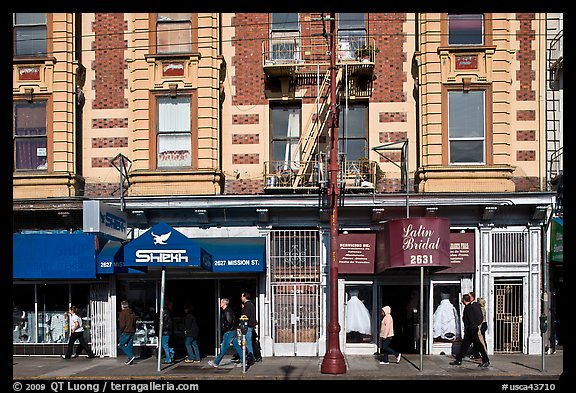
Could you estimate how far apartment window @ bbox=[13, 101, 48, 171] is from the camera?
21797mm

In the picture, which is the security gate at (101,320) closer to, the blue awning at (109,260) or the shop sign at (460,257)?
the blue awning at (109,260)

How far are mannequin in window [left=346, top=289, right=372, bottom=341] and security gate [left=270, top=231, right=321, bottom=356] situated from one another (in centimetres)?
85

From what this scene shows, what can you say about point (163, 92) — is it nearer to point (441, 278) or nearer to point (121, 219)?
point (121, 219)

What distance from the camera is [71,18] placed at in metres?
21.8

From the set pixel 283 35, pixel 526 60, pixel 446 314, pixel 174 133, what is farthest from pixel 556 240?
pixel 174 133

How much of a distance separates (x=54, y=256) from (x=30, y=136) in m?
3.59

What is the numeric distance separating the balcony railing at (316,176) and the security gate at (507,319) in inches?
178

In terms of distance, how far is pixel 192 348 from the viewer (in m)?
19.8

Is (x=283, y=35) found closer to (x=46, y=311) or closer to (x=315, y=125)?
(x=315, y=125)

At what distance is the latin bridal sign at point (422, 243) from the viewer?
1925cm

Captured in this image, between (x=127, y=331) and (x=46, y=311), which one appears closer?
(x=127, y=331)

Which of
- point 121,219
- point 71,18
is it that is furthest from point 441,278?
point 71,18

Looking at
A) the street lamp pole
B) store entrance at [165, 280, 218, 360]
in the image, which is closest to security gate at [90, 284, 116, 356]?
store entrance at [165, 280, 218, 360]

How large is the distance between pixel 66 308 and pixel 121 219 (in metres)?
3.56
